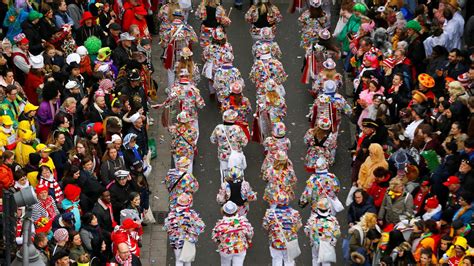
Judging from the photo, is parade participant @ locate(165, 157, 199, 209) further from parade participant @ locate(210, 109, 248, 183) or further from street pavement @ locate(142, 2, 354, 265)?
parade participant @ locate(210, 109, 248, 183)

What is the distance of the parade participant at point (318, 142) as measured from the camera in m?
21.4

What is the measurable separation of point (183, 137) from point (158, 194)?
1.37m

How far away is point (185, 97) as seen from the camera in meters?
22.2

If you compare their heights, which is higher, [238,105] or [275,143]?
[238,105]

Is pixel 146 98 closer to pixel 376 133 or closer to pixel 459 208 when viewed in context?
pixel 376 133

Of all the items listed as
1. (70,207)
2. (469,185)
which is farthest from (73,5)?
(469,185)

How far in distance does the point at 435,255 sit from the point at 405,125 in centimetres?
387

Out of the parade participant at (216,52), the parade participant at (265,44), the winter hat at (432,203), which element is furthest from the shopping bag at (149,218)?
the winter hat at (432,203)

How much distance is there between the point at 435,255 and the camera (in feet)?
58.2

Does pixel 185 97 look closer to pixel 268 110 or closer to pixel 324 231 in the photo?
pixel 268 110

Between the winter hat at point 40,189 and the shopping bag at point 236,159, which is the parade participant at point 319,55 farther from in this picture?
the winter hat at point 40,189

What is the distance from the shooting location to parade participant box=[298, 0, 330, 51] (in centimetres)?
2470

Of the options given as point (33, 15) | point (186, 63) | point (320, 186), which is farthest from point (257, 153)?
point (33, 15)

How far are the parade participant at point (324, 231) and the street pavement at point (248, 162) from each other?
3.95ft
